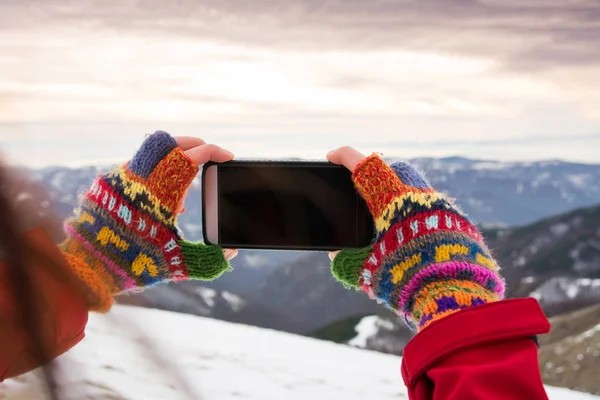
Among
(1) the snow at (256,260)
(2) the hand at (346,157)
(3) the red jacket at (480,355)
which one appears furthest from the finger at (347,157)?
(1) the snow at (256,260)

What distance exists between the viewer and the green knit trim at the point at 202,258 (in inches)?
22.7

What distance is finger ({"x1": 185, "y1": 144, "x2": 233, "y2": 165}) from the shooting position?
57cm

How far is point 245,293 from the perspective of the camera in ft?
4.89

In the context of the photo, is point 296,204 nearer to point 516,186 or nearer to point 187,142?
point 187,142

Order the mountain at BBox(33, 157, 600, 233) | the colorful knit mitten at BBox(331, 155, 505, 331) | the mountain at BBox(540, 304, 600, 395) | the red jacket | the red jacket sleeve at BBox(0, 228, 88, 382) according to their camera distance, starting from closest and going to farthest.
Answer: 1. the red jacket sleeve at BBox(0, 228, 88, 382)
2. the red jacket
3. the colorful knit mitten at BBox(331, 155, 505, 331)
4. the mountain at BBox(540, 304, 600, 395)
5. the mountain at BBox(33, 157, 600, 233)

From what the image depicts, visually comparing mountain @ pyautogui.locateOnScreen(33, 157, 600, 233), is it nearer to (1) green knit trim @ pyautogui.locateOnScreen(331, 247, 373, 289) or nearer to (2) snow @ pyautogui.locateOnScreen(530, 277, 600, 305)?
(2) snow @ pyautogui.locateOnScreen(530, 277, 600, 305)

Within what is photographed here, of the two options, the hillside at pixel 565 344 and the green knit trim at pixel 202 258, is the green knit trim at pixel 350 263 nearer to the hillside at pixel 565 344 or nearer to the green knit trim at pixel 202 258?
the green knit trim at pixel 202 258

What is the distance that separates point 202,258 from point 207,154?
0.35 feet

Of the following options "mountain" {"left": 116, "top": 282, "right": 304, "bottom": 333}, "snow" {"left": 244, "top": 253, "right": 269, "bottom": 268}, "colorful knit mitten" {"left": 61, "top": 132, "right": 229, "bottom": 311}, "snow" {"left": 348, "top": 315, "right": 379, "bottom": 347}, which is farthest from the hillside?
"colorful knit mitten" {"left": 61, "top": 132, "right": 229, "bottom": 311}

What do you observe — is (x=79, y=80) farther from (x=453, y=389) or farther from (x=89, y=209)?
(x=453, y=389)

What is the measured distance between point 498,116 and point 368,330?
0.61 m

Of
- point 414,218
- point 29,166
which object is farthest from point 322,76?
point 29,166

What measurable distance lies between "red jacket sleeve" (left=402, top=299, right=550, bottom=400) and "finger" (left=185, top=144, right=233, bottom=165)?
0.91ft

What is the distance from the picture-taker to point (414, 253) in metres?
0.51
